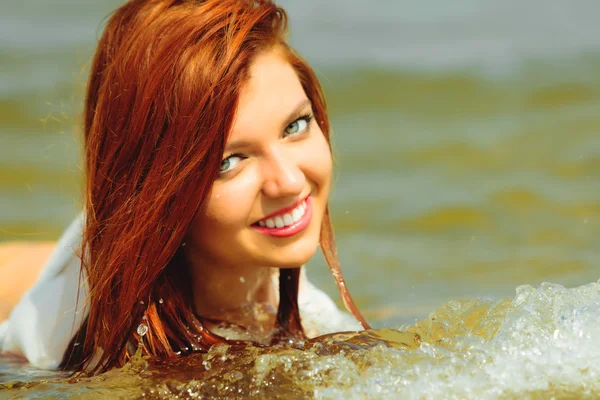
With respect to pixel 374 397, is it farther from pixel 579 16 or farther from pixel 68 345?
pixel 579 16

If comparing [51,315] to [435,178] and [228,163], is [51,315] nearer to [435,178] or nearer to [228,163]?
[228,163]

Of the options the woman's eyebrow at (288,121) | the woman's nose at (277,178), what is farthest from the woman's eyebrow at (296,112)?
the woman's nose at (277,178)

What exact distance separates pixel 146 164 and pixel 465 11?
6.20m

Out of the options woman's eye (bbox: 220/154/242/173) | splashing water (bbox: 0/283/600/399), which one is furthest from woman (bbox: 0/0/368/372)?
splashing water (bbox: 0/283/600/399)

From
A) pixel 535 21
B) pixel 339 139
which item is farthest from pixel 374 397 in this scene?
pixel 535 21

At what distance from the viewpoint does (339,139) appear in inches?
256

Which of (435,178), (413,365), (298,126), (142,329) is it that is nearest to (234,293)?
(142,329)

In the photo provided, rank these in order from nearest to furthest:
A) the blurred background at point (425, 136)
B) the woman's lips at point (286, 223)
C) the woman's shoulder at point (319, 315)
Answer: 1. the woman's lips at point (286, 223)
2. the woman's shoulder at point (319, 315)
3. the blurred background at point (425, 136)

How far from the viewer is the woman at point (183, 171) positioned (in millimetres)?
2680

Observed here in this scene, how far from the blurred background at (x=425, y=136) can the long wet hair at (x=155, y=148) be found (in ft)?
1.53

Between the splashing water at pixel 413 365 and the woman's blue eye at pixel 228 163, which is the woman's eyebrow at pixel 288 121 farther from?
the splashing water at pixel 413 365

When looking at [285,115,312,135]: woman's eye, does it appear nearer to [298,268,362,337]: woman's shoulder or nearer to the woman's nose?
the woman's nose

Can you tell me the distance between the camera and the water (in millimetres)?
2732

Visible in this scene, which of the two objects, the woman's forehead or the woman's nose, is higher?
the woman's forehead
